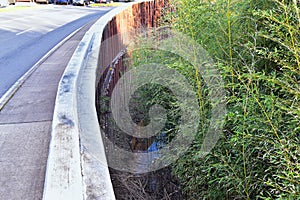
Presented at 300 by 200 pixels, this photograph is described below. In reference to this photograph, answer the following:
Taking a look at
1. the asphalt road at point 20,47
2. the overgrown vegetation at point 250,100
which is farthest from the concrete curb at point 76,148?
the asphalt road at point 20,47

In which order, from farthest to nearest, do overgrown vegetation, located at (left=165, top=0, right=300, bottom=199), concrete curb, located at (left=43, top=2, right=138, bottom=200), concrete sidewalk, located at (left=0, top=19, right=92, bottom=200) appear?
overgrown vegetation, located at (left=165, top=0, right=300, bottom=199) → concrete sidewalk, located at (left=0, top=19, right=92, bottom=200) → concrete curb, located at (left=43, top=2, right=138, bottom=200)

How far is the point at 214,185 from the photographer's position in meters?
3.14

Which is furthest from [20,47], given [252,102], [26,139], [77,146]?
[77,146]

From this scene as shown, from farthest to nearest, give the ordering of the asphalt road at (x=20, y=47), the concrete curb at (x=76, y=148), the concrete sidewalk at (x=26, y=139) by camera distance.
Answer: the asphalt road at (x=20, y=47) < the concrete sidewalk at (x=26, y=139) < the concrete curb at (x=76, y=148)

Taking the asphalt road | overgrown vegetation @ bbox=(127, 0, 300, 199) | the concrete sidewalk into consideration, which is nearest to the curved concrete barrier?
the concrete sidewalk

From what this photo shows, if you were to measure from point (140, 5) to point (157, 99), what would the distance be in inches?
178

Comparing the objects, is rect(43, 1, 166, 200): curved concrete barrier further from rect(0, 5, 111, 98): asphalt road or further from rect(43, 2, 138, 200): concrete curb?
rect(0, 5, 111, 98): asphalt road

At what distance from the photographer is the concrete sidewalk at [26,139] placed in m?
1.71

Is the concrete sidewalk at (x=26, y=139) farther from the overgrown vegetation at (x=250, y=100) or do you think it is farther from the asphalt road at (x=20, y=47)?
A: the overgrown vegetation at (x=250, y=100)

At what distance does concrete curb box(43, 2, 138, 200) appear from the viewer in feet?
4.07

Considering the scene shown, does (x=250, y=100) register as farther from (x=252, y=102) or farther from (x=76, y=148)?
(x=76, y=148)

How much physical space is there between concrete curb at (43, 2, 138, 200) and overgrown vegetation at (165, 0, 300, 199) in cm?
108

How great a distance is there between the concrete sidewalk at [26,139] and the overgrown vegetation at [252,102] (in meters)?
1.32

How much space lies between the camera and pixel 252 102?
8.62 ft
